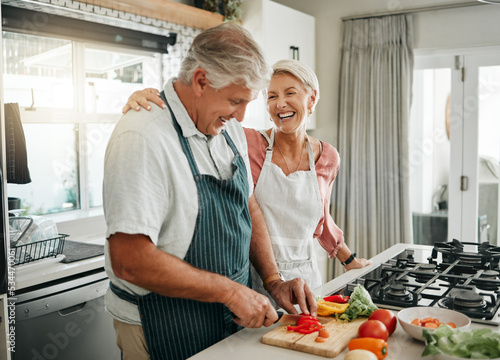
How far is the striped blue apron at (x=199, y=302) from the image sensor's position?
1292mm

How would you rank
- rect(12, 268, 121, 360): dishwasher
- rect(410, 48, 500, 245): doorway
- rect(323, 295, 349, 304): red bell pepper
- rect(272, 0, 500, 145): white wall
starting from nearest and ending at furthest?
1. rect(323, 295, 349, 304): red bell pepper
2. rect(12, 268, 121, 360): dishwasher
3. rect(272, 0, 500, 145): white wall
4. rect(410, 48, 500, 245): doorway

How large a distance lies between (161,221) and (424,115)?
9.92ft

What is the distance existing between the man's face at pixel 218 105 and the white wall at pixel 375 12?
271 cm

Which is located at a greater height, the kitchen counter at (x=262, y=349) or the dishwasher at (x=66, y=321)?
the kitchen counter at (x=262, y=349)

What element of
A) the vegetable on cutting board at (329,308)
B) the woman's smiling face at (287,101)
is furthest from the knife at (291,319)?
the woman's smiling face at (287,101)

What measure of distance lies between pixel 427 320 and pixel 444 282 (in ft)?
1.68

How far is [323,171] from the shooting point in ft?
6.48

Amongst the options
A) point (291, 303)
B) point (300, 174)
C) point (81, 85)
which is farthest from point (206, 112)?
point (81, 85)

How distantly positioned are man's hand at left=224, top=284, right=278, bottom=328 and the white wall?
114 inches

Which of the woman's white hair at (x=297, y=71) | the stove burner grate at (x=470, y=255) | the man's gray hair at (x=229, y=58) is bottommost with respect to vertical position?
the stove burner grate at (x=470, y=255)

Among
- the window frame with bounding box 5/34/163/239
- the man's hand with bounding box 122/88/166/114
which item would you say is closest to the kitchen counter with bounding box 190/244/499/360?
the man's hand with bounding box 122/88/166/114

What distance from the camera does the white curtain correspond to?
3.70 metres

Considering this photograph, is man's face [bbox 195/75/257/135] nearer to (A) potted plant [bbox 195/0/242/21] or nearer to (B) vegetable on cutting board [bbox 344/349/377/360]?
(B) vegetable on cutting board [bbox 344/349/377/360]

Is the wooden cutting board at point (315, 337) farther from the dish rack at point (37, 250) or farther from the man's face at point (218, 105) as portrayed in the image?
the dish rack at point (37, 250)
